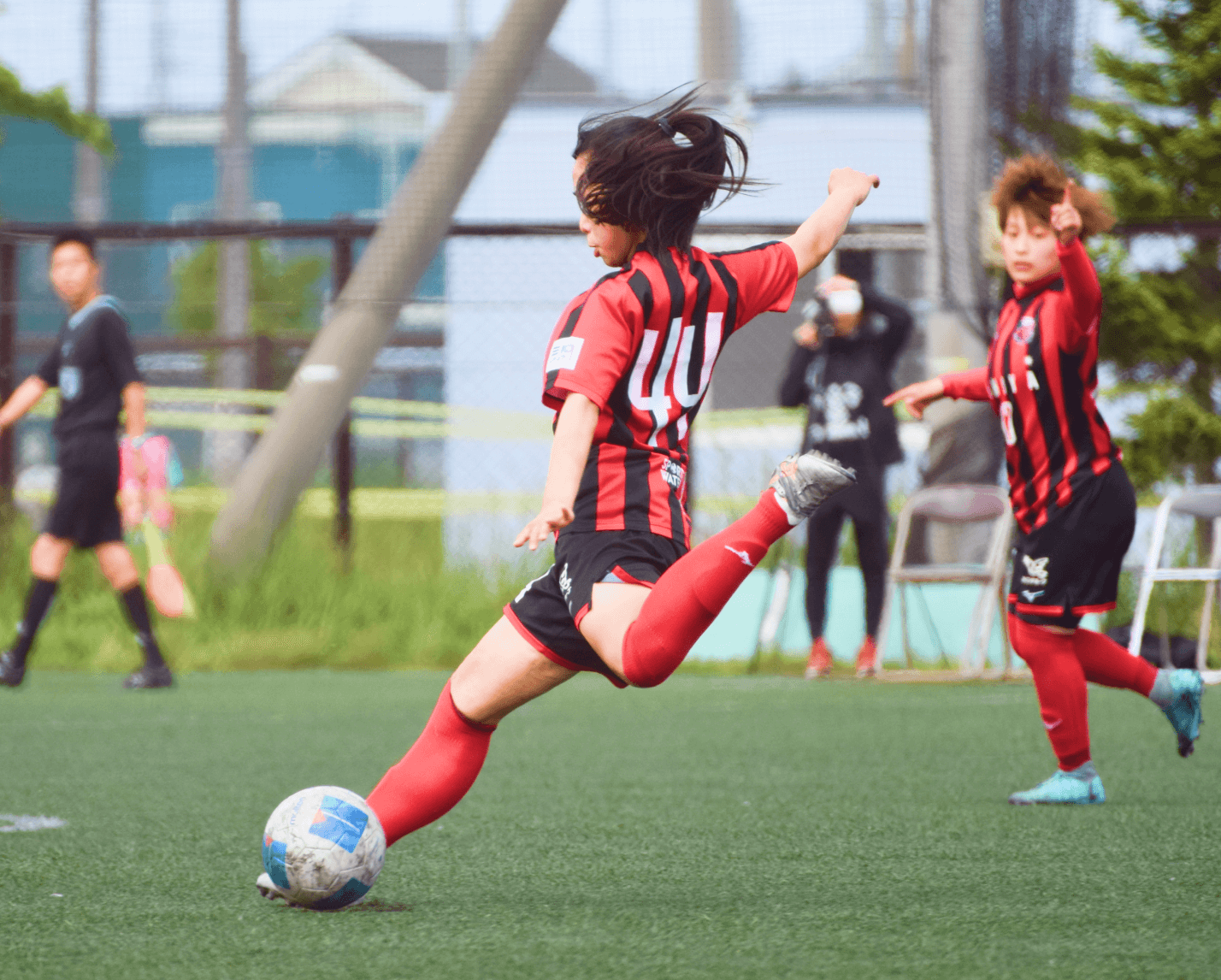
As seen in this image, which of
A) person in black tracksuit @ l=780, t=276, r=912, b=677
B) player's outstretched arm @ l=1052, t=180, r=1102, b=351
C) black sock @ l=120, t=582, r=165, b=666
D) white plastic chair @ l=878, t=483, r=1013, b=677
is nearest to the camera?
player's outstretched arm @ l=1052, t=180, r=1102, b=351

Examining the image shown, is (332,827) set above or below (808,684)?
above

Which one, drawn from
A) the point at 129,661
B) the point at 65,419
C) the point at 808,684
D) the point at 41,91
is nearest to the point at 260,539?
the point at 129,661

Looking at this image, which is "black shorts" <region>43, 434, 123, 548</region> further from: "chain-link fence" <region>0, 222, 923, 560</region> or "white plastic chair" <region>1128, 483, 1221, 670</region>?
"white plastic chair" <region>1128, 483, 1221, 670</region>

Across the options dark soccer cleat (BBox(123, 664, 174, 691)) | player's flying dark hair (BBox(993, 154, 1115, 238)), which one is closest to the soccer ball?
player's flying dark hair (BBox(993, 154, 1115, 238))

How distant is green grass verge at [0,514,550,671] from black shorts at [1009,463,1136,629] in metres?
5.32

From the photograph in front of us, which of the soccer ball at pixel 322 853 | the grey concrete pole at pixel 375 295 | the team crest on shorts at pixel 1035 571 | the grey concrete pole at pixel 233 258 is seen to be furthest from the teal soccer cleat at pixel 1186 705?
the grey concrete pole at pixel 233 258

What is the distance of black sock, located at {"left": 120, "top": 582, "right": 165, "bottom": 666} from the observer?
7.20m

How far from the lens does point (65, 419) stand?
Result: 718 cm

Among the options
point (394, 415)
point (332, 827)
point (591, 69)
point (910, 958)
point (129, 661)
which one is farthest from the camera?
point (394, 415)

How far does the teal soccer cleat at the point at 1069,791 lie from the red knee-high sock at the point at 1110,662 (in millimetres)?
256

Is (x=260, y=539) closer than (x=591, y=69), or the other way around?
(x=260, y=539)

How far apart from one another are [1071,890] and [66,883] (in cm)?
184

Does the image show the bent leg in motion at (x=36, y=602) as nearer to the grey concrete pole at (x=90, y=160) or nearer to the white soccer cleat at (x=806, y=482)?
the white soccer cleat at (x=806, y=482)

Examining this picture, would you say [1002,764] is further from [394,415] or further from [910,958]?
[394,415]
